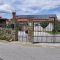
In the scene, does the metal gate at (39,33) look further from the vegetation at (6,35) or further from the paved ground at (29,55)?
the paved ground at (29,55)

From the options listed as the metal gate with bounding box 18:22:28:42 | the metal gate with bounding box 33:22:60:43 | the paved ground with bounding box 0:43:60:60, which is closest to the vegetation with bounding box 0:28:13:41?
the metal gate with bounding box 18:22:28:42

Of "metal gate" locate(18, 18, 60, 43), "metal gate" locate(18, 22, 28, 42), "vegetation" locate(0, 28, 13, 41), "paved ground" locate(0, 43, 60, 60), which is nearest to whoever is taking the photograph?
"paved ground" locate(0, 43, 60, 60)

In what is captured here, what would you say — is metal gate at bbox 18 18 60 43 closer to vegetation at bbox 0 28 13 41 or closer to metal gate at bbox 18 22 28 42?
metal gate at bbox 18 22 28 42

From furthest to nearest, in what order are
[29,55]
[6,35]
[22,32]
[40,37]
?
[6,35], [22,32], [40,37], [29,55]

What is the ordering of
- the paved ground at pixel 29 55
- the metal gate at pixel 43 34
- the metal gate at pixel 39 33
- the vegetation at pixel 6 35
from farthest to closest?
the vegetation at pixel 6 35
the metal gate at pixel 39 33
the metal gate at pixel 43 34
the paved ground at pixel 29 55

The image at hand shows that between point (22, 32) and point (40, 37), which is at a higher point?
point (22, 32)

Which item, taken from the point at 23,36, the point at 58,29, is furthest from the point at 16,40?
the point at 58,29

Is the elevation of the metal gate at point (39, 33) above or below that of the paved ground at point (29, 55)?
above

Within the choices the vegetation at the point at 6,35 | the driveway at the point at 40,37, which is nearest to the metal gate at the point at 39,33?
the driveway at the point at 40,37

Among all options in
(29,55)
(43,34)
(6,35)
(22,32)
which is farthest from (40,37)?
(29,55)

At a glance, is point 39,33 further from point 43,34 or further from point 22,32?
point 22,32

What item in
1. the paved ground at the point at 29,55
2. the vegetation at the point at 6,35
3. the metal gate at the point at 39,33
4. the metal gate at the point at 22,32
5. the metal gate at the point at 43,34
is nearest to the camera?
the paved ground at the point at 29,55

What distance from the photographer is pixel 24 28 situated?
26.7 meters

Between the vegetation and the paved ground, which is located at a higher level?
the vegetation
